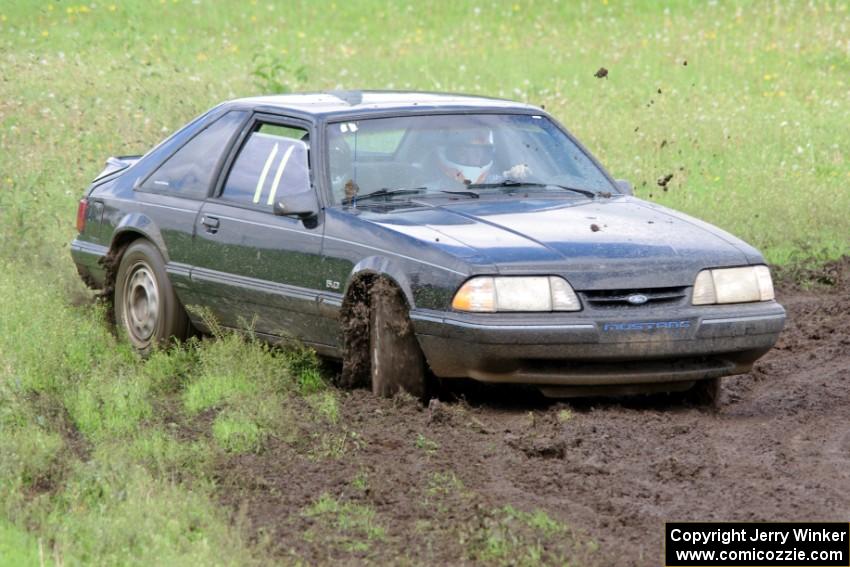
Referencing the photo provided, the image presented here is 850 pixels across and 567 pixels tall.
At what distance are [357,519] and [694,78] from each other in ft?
53.3

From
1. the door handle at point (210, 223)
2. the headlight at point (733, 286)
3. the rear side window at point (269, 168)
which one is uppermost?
the rear side window at point (269, 168)

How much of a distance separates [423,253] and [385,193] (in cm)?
92

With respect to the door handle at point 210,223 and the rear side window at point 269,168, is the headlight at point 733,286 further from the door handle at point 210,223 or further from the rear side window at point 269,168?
the door handle at point 210,223

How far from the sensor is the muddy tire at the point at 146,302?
9.22 meters

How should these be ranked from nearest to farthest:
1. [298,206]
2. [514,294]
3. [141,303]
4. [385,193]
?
1. [514,294]
2. [298,206]
3. [385,193]
4. [141,303]

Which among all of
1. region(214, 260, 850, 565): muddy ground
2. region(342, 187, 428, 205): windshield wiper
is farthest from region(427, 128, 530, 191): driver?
region(214, 260, 850, 565): muddy ground

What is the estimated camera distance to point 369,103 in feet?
28.8

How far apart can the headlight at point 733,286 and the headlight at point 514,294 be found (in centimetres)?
69

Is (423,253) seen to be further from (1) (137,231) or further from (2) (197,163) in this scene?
(1) (137,231)

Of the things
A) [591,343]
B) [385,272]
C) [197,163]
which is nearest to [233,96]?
[197,163]

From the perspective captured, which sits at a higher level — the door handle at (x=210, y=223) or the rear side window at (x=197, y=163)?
the rear side window at (x=197, y=163)

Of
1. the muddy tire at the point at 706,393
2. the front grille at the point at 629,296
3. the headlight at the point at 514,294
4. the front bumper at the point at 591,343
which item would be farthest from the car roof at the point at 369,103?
the muddy tire at the point at 706,393

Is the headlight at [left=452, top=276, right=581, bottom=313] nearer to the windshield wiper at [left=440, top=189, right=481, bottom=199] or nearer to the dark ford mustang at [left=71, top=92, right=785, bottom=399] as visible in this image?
the dark ford mustang at [left=71, top=92, right=785, bottom=399]

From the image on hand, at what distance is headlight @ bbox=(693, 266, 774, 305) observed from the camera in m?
7.51
